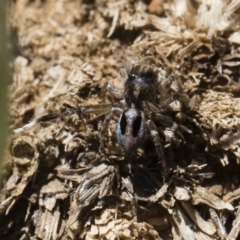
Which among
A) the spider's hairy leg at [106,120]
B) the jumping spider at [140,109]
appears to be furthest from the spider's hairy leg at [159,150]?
the spider's hairy leg at [106,120]

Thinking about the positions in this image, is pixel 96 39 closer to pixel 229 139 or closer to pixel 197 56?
pixel 197 56

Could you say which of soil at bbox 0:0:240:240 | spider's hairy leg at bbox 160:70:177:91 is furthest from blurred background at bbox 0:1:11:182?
spider's hairy leg at bbox 160:70:177:91

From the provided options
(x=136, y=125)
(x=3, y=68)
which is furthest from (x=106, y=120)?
(x=3, y=68)

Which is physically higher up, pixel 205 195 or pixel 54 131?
pixel 54 131

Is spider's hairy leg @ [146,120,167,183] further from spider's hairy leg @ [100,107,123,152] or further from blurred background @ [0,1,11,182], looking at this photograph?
blurred background @ [0,1,11,182]

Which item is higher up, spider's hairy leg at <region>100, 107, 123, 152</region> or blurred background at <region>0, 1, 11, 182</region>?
blurred background at <region>0, 1, 11, 182</region>

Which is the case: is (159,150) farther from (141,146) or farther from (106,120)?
(106,120)

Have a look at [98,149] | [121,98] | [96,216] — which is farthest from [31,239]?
[121,98]

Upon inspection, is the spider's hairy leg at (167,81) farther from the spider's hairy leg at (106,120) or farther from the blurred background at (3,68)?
the blurred background at (3,68)
